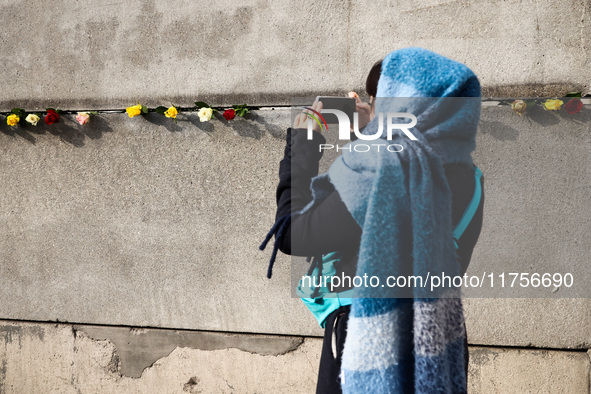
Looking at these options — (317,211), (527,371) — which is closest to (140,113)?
(317,211)

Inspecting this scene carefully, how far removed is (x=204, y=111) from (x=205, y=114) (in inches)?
0.8

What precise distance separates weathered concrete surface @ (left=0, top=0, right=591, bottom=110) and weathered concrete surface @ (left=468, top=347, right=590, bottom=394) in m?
1.48

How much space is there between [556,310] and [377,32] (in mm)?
1866

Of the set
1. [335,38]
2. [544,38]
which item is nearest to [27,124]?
[335,38]

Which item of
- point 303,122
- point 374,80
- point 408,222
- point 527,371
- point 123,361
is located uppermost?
point 374,80

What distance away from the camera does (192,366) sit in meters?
3.03

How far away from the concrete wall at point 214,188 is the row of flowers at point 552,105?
6 cm

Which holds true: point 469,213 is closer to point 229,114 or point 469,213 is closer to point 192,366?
point 229,114

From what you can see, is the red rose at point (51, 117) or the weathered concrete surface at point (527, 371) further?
the red rose at point (51, 117)

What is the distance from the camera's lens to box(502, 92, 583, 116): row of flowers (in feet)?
7.90

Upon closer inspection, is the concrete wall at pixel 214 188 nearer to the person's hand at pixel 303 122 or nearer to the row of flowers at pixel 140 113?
the row of flowers at pixel 140 113

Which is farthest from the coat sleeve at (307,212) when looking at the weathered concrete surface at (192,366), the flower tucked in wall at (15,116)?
the flower tucked in wall at (15,116)

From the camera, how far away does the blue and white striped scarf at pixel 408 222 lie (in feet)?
3.88

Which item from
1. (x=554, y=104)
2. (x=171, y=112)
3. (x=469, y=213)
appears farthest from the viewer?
(x=171, y=112)
